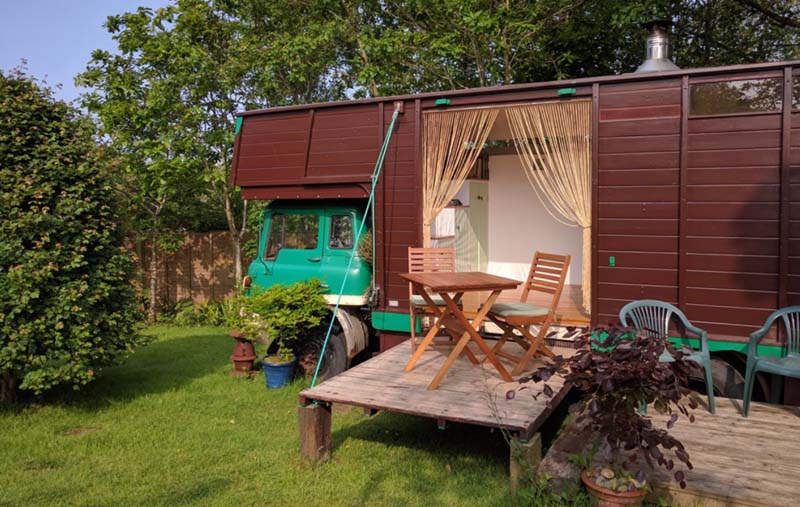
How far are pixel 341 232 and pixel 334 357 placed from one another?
124 cm

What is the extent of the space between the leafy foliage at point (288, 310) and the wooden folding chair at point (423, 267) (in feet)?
3.01

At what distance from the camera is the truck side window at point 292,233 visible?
21.0 ft

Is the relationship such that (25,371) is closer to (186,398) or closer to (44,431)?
(44,431)

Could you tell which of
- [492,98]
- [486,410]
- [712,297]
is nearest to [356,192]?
[492,98]

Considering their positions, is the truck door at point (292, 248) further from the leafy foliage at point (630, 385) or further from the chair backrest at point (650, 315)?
the leafy foliage at point (630, 385)

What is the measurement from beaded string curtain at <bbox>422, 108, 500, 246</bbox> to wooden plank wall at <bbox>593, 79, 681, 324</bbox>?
121 cm

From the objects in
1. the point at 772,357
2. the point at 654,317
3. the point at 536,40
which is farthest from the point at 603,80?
the point at 536,40

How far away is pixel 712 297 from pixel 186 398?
460cm

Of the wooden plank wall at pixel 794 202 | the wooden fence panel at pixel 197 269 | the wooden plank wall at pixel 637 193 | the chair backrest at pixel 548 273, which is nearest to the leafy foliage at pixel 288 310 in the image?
the chair backrest at pixel 548 273

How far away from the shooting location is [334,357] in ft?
19.8

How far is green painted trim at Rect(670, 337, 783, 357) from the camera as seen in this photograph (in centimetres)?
435

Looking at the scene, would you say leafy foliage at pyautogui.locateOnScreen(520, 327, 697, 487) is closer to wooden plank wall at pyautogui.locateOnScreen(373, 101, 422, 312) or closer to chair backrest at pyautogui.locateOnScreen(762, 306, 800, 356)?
chair backrest at pyautogui.locateOnScreen(762, 306, 800, 356)

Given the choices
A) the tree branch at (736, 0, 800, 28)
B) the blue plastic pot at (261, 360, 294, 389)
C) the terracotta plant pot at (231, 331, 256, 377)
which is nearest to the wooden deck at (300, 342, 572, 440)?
the blue plastic pot at (261, 360, 294, 389)

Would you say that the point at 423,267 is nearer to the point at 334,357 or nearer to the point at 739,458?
the point at 334,357
